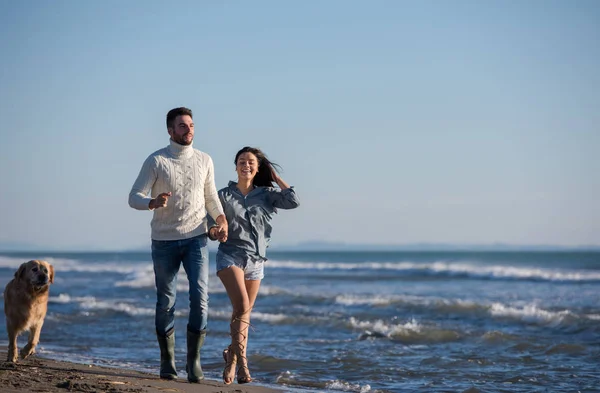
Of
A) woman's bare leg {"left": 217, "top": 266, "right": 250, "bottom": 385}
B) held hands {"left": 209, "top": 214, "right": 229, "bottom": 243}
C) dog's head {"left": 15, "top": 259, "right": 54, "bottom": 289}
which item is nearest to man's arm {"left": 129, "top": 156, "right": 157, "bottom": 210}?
held hands {"left": 209, "top": 214, "right": 229, "bottom": 243}

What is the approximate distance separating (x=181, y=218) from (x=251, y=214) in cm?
63

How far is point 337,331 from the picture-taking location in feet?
37.5

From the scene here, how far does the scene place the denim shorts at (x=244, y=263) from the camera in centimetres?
584

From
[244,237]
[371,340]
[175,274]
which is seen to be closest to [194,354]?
[175,274]

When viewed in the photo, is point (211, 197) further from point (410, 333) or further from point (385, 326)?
point (385, 326)

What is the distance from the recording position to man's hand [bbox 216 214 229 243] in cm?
559

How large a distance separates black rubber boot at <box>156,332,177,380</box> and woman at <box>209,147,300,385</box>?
40 centimetres

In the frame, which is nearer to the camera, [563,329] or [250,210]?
[250,210]

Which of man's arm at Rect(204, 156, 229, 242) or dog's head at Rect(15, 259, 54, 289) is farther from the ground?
man's arm at Rect(204, 156, 229, 242)

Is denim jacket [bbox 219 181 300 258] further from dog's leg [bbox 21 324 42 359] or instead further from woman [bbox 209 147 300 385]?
dog's leg [bbox 21 324 42 359]

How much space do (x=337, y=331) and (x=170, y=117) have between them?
650 centimetres

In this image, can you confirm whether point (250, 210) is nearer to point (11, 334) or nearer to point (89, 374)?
point (89, 374)

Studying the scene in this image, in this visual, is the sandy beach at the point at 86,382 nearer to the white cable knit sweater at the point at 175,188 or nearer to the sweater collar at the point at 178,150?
the white cable knit sweater at the point at 175,188

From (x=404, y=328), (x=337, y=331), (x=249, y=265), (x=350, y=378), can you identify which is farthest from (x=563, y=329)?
(x=249, y=265)
